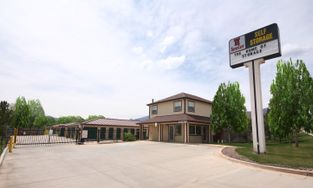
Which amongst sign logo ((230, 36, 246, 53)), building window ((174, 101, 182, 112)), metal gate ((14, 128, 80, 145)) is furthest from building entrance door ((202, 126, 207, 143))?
metal gate ((14, 128, 80, 145))

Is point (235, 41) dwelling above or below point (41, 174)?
above

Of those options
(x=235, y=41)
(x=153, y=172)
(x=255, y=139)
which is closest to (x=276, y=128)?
(x=255, y=139)

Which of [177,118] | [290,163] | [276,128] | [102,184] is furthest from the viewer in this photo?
[177,118]

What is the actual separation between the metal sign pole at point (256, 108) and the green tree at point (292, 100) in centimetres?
576

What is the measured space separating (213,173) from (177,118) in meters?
16.8

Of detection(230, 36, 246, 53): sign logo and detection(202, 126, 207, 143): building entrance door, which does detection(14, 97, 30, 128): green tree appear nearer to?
detection(202, 126, 207, 143): building entrance door

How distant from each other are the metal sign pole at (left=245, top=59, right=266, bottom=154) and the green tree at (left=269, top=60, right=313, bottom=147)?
18.9 feet

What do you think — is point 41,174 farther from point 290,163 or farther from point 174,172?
point 290,163

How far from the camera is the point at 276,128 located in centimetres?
2036

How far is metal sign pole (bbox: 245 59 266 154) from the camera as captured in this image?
47.9 ft

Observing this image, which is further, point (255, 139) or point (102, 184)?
point (255, 139)

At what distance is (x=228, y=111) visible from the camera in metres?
25.8

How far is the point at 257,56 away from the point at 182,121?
11.3m

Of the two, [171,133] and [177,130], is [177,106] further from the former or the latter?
[171,133]
